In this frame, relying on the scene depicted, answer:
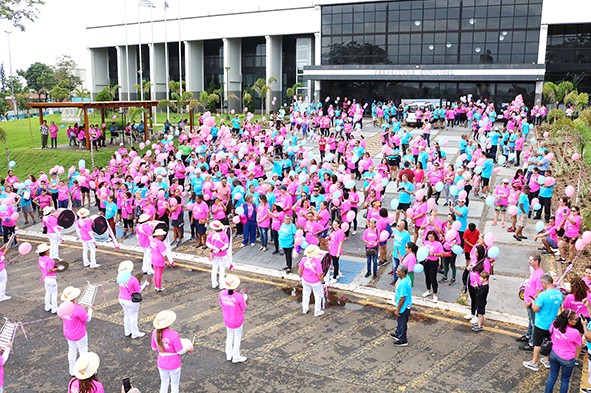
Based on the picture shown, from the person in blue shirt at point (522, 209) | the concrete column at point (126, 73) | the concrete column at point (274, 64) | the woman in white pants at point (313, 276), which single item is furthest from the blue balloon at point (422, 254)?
the concrete column at point (126, 73)

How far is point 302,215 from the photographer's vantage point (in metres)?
12.7

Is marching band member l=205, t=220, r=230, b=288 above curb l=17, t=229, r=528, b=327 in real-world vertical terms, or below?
above

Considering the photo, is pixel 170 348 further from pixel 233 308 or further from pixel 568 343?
pixel 568 343

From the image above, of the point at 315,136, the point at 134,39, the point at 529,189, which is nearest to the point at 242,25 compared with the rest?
the point at 134,39

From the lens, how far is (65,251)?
14.7 meters

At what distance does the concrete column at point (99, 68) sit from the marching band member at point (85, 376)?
69.3 metres

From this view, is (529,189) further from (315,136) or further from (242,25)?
(242,25)

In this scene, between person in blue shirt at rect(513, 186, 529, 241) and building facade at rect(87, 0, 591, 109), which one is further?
building facade at rect(87, 0, 591, 109)

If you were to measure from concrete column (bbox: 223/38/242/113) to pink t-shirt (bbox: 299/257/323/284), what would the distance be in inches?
1798

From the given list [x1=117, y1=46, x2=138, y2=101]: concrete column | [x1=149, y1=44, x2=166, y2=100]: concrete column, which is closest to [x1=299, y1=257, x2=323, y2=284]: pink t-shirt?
[x1=149, y1=44, x2=166, y2=100]: concrete column

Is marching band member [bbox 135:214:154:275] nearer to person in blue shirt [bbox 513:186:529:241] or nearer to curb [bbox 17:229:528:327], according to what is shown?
curb [bbox 17:229:528:327]

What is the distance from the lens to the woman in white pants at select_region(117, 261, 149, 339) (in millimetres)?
8617

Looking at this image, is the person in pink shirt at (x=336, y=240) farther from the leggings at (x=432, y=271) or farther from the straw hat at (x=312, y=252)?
the leggings at (x=432, y=271)

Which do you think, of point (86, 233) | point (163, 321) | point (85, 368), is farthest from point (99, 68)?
point (85, 368)
